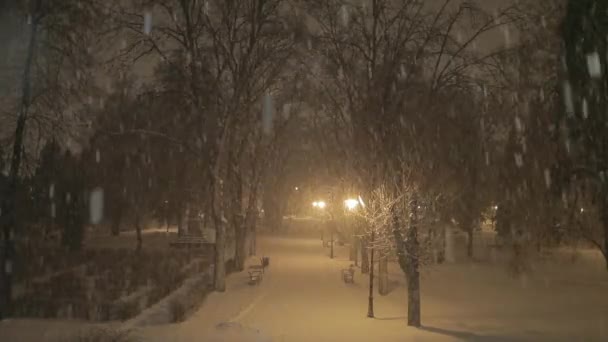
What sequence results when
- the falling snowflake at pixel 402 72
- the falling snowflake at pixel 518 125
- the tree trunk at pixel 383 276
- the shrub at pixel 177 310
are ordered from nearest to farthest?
the shrub at pixel 177 310 → the falling snowflake at pixel 518 125 → the falling snowflake at pixel 402 72 → the tree trunk at pixel 383 276

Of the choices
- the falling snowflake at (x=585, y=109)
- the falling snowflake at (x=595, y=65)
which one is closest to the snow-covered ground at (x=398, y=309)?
the falling snowflake at (x=585, y=109)

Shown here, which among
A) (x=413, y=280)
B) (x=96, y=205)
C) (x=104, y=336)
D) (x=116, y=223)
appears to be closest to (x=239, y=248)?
(x=413, y=280)

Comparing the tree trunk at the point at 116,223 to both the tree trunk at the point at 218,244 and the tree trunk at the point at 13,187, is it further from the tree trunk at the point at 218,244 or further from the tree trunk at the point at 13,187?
the tree trunk at the point at 13,187

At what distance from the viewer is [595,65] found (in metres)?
11.8

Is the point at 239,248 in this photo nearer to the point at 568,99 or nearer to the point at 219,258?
the point at 219,258

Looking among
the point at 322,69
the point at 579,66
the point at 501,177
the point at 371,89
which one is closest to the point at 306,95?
the point at 322,69

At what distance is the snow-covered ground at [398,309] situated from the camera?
13.2m

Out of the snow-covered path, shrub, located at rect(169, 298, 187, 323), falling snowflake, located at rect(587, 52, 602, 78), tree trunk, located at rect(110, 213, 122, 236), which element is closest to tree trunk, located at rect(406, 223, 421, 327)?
the snow-covered path

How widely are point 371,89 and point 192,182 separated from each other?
51.3 feet

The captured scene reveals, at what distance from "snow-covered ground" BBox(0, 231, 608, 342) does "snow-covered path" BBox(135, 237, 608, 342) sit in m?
0.03

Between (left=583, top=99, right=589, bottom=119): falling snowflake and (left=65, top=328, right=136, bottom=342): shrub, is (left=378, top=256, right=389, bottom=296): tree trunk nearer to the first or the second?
(left=583, top=99, right=589, bottom=119): falling snowflake

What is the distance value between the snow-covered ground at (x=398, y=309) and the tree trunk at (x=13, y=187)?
1.75m

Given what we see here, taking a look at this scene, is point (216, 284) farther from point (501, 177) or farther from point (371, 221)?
point (501, 177)

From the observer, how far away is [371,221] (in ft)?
52.7
